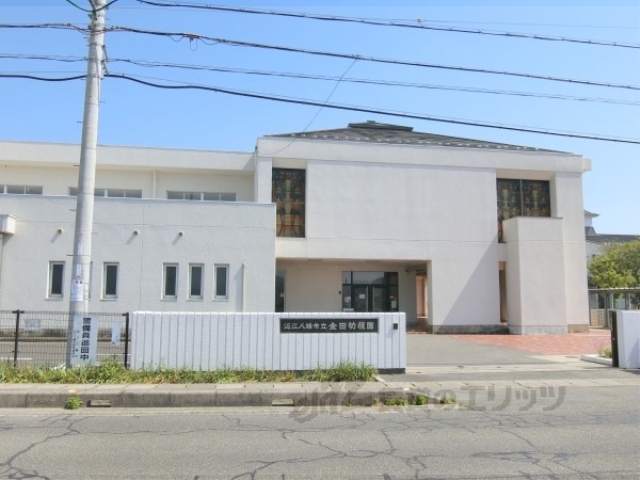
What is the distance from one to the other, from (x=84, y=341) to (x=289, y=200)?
15.3m

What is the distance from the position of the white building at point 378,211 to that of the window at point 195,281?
0.78 metres

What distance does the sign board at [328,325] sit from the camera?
11.5m

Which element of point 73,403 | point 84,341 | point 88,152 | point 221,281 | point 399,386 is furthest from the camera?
point 221,281

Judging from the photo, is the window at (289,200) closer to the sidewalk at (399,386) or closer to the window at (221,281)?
the window at (221,281)

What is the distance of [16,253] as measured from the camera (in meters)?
20.0

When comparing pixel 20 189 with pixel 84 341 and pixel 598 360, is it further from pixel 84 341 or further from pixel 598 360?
pixel 598 360

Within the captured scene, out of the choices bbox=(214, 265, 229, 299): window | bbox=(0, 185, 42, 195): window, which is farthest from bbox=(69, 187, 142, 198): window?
bbox=(214, 265, 229, 299): window

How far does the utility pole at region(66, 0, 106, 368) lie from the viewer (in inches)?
429

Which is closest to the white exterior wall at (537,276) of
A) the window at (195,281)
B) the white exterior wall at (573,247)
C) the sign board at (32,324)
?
the white exterior wall at (573,247)

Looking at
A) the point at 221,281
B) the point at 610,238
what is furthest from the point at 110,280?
the point at 610,238

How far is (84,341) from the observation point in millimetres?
10703

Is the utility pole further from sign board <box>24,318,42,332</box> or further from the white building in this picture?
the white building

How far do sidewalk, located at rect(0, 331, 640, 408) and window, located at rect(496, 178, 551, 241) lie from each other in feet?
36.7

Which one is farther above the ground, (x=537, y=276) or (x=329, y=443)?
(x=537, y=276)
